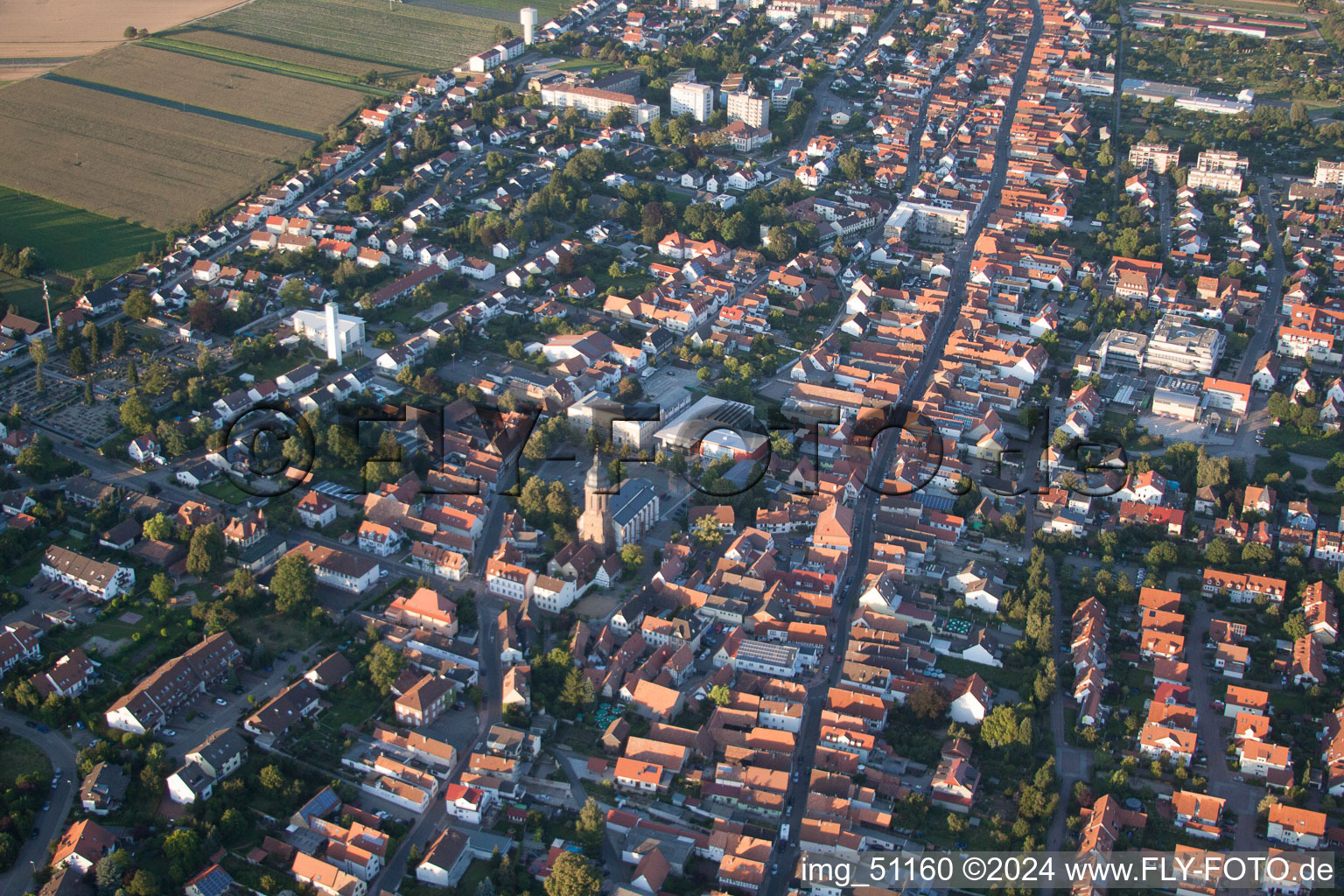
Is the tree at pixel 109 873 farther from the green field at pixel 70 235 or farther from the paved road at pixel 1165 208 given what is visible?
the paved road at pixel 1165 208

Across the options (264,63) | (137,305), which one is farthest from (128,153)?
(137,305)

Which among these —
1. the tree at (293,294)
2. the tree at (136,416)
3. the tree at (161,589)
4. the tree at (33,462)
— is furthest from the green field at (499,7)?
the tree at (161,589)

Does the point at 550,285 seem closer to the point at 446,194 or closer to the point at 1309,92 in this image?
the point at 446,194

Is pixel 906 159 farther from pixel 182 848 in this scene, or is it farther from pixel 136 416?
pixel 182 848

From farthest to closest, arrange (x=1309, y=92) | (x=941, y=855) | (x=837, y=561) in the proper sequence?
(x=1309, y=92) < (x=837, y=561) < (x=941, y=855)

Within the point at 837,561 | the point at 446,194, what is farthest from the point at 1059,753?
the point at 446,194

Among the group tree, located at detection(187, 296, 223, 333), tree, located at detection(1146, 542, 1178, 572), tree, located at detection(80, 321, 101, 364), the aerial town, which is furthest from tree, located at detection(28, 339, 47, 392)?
tree, located at detection(1146, 542, 1178, 572)
